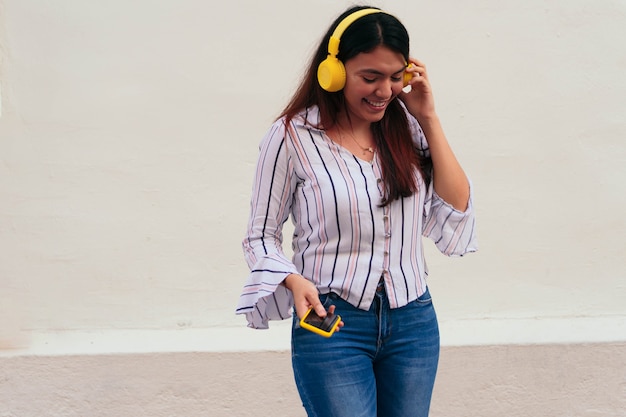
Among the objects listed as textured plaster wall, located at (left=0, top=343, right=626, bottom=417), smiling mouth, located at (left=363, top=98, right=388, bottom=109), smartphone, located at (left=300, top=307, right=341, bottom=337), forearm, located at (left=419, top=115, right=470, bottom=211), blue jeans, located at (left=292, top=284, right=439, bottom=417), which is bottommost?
textured plaster wall, located at (left=0, top=343, right=626, bottom=417)

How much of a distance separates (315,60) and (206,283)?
2062 mm

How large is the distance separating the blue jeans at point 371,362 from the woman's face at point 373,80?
1.76ft

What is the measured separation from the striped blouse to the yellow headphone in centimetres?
13

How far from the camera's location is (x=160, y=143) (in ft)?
15.0

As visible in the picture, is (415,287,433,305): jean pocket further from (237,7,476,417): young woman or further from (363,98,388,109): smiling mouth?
(363,98,388,109): smiling mouth

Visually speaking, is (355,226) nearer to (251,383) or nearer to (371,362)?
Result: (371,362)

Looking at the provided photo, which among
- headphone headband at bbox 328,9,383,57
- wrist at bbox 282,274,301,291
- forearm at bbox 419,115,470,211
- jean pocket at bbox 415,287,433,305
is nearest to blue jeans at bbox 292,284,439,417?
jean pocket at bbox 415,287,433,305

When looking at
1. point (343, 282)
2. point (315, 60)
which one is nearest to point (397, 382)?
point (343, 282)

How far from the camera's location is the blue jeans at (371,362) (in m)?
2.62

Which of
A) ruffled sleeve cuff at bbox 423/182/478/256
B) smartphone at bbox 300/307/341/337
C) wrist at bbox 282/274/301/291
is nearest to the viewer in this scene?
smartphone at bbox 300/307/341/337

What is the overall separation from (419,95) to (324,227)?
499mm

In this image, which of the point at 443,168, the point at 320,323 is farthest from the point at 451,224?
the point at 320,323

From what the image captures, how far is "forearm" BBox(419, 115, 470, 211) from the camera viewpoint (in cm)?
280

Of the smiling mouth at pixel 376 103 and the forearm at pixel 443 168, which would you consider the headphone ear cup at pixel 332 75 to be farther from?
the forearm at pixel 443 168
